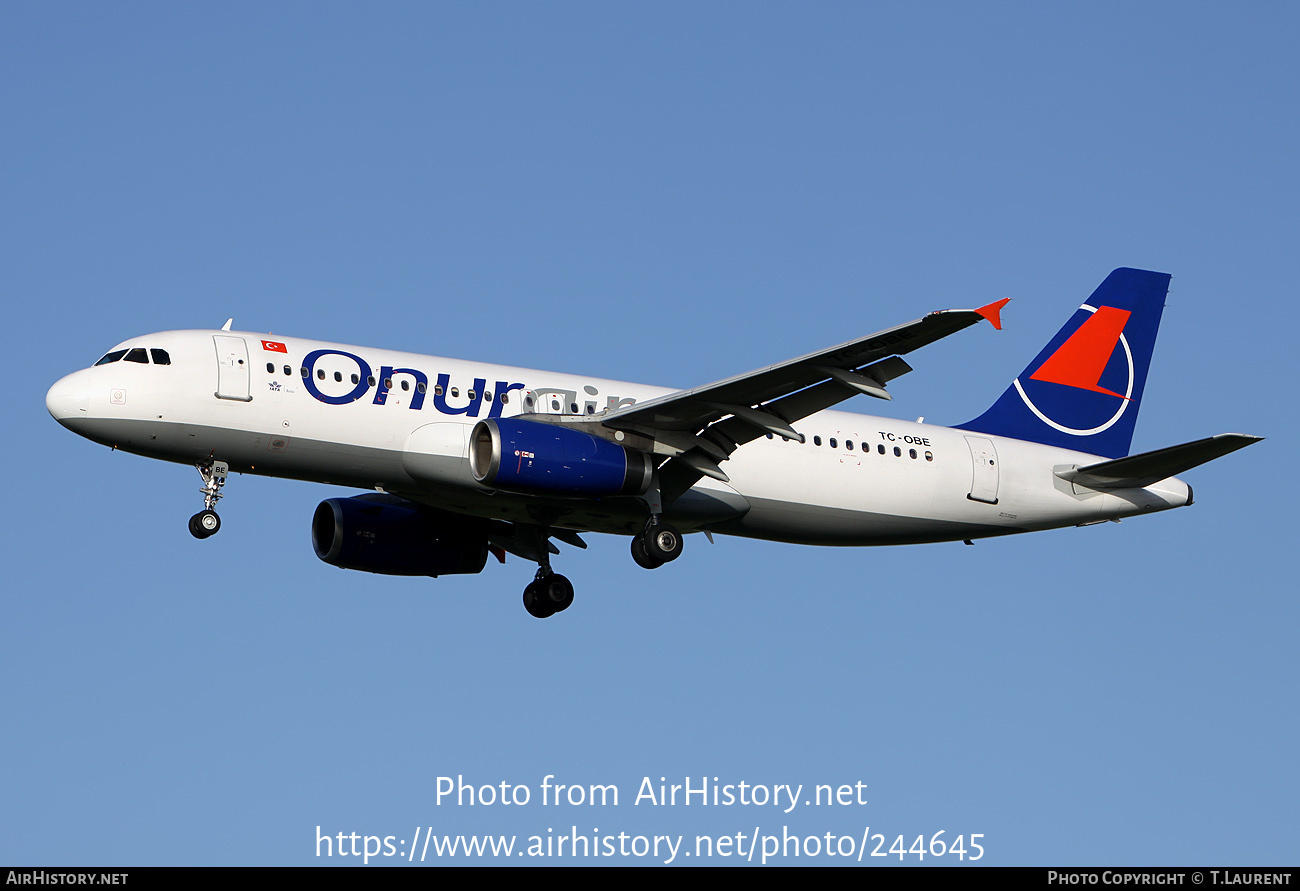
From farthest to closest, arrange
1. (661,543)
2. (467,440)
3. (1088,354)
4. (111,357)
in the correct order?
(1088,354), (661,543), (467,440), (111,357)

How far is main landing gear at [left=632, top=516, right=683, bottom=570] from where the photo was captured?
108 feet

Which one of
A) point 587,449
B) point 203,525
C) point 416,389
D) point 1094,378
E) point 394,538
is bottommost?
point 203,525

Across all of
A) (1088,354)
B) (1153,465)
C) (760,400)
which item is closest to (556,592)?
(760,400)

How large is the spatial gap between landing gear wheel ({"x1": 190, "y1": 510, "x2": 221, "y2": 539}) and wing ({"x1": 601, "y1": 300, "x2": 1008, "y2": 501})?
7.80 metres

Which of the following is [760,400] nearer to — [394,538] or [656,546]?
[656,546]

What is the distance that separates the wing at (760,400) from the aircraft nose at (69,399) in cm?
990

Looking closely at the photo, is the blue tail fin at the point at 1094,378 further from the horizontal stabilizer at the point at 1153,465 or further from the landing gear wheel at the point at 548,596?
the landing gear wheel at the point at 548,596

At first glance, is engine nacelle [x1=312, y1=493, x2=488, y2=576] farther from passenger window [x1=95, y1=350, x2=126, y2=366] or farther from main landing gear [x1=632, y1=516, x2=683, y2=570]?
passenger window [x1=95, y1=350, x2=126, y2=366]

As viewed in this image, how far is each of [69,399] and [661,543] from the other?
11.7 metres

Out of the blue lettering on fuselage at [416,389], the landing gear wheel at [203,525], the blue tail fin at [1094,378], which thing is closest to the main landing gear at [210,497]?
the landing gear wheel at [203,525]

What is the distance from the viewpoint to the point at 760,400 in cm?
3156

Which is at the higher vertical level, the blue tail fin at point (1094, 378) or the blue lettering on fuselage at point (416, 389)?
the blue tail fin at point (1094, 378)

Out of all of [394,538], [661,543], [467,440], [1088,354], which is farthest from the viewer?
[1088,354]

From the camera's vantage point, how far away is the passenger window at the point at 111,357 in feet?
103
